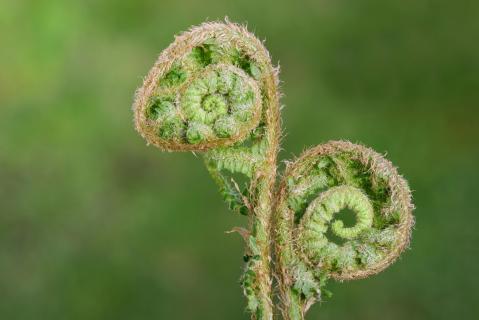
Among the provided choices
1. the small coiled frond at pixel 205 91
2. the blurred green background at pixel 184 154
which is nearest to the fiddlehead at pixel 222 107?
the small coiled frond at pixel 205 91

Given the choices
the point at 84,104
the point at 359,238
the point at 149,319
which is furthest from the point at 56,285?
the point at 359,238

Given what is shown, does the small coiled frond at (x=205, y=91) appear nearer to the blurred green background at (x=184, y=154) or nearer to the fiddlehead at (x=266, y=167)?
the fiddlehead at (x=266, y=167)

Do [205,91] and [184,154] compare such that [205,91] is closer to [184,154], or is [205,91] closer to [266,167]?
[266,167]

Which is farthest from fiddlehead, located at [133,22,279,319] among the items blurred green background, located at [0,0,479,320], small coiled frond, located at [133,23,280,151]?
blurred green background, located at [0,0,479,320]

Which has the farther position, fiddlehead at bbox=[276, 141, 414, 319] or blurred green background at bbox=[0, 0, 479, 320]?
blurred green background at bbox=[0, 0, 479, 320]

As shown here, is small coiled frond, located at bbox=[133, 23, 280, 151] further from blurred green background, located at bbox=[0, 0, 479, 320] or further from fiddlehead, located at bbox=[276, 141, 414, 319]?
blurred green background, located at bbox=[0, 0, 479, 320]

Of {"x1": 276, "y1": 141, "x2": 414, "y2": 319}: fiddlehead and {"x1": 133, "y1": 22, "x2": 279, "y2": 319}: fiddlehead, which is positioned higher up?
{"x1": 133, "y1": 22, "x2": 279, "y2": 319}: fiddlehead

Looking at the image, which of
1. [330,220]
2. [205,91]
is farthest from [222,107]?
[330,220]
